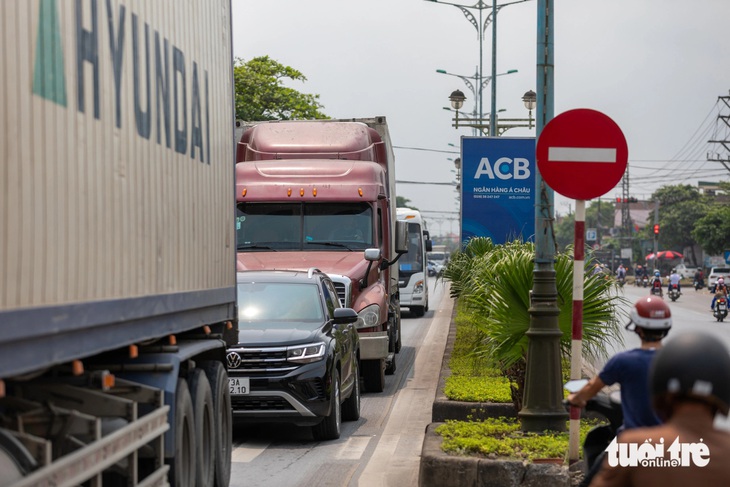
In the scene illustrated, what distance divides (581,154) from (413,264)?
2937 cm

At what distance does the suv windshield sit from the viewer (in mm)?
13623

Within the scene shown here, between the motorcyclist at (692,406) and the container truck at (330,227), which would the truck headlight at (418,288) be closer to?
the container truck at (330,227)

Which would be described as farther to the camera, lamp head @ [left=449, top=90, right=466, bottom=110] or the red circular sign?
lamp head @ [left=449, top=90, right=466, bottom=110]

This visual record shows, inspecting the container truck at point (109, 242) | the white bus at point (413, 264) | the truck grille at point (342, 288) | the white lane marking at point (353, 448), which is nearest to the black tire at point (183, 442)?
the container truck at point (109, 242)

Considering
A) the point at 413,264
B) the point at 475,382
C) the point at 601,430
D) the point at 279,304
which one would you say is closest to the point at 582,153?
the point at 601,430

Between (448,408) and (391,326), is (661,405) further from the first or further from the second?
(391,326)

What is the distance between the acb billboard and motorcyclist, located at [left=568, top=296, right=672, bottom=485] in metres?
22.3

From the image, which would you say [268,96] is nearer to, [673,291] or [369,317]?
[673,291]

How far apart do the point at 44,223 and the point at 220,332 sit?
17.4 ft

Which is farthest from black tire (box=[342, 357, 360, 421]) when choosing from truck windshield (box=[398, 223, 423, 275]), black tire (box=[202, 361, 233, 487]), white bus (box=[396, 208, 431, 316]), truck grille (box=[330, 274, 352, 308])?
truck windshield (box=[398, 223, 423, 275])

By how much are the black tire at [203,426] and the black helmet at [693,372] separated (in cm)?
538

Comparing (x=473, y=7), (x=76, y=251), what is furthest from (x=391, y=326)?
(x=473, y=7)

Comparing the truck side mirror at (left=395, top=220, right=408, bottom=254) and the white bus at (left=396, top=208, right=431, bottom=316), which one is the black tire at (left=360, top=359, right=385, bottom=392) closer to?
the truck side mirror at (left=395, top=220, right=408, bottom=254)

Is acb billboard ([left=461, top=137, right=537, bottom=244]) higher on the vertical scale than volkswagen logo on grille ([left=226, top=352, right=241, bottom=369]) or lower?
higher
